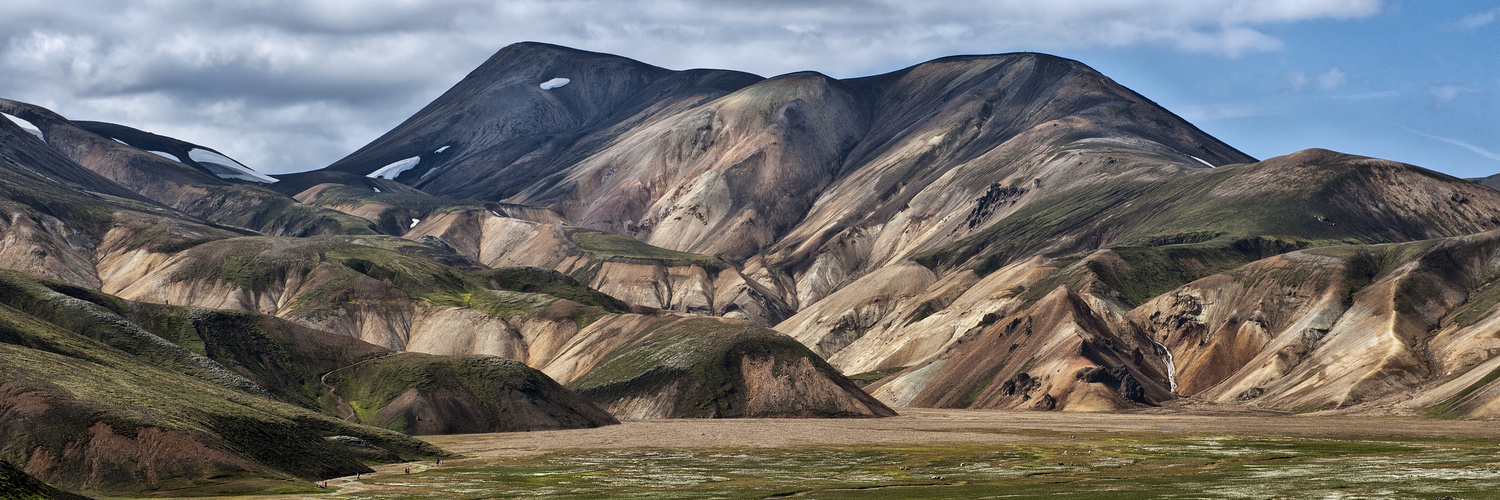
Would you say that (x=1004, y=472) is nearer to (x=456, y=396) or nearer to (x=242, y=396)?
(x=242, y=396)

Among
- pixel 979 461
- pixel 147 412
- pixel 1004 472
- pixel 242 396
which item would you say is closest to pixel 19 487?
pixel 147 412

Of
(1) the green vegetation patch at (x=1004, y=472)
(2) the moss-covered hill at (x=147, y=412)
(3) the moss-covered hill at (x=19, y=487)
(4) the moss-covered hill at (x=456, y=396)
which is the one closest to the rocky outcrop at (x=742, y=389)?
(4) the moss-covered hill at (x=456, y=396)

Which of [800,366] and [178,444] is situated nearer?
[178,444]

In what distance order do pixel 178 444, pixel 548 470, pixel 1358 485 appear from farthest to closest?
Answer: pixel 548 470 → pixel 178 444 → pixel 1358 485

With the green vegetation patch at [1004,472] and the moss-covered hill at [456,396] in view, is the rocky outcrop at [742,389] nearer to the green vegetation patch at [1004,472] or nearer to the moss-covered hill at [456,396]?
the moss-covered hill at [456,396]

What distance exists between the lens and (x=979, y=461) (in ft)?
352

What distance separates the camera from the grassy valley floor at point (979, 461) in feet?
256

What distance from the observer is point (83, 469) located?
8969 centimetres

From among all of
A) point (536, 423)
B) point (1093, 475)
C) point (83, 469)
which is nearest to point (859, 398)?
point (536, 423)

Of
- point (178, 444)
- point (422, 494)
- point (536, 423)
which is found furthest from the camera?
A: point (536, 423)

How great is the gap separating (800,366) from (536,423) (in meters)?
42.9

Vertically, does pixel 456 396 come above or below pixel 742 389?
above

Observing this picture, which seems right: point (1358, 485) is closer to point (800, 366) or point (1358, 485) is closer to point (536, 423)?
point (536, 423)

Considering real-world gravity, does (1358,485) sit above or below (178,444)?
below
